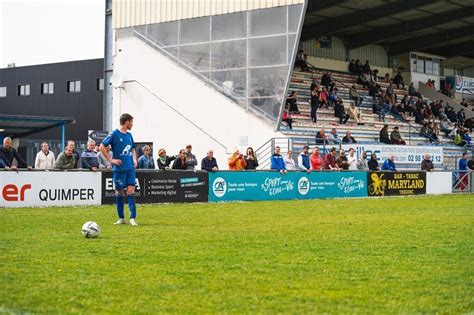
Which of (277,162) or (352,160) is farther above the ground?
(352,160)

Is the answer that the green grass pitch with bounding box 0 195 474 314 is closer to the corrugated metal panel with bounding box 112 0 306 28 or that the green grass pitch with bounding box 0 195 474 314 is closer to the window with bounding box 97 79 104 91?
the corrugated metal panel with bounding box 112 0 306 28

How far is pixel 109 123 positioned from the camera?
135 feet

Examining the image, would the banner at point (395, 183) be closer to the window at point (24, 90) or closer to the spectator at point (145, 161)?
the spectator at point (145, 161)

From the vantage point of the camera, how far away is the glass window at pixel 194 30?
36000 millimetres

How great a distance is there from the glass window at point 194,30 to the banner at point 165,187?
12.6 metres

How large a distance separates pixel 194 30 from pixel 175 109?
374cm

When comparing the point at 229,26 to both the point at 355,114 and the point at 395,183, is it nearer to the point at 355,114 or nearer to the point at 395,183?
the point at 355,114

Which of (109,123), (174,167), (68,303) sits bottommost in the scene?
(68,303)

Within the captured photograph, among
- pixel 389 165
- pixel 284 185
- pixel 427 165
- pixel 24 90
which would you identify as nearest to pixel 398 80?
pixel 427 165

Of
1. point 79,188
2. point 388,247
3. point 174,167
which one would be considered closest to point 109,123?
point 174,167

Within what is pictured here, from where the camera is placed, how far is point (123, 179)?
15078 mm

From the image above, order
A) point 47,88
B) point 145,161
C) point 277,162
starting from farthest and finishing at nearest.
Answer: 1. point 47,88
2. point 277,162
3. point 145,161

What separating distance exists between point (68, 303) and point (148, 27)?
32.7 m

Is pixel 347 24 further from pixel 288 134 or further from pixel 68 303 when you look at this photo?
pixel 68 303
